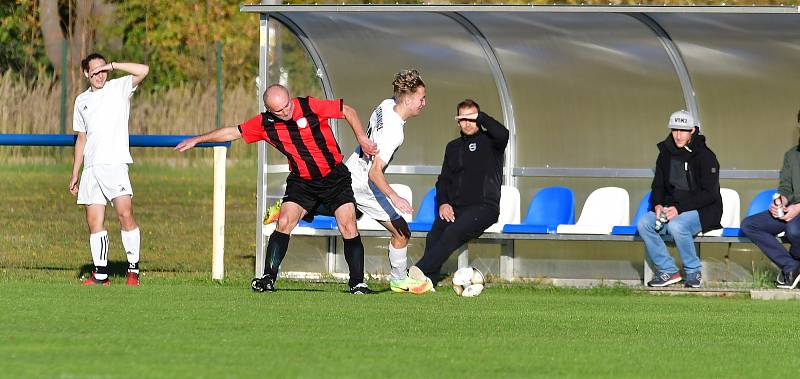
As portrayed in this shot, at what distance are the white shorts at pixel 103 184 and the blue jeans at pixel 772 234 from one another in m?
4.52

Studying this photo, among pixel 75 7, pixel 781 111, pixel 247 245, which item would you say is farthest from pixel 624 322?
pixel 75 7

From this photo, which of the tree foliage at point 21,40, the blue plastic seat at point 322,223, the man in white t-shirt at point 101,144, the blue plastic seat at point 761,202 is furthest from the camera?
the tree foliage at point 21,40

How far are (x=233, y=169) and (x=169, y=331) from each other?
1262 centimetres

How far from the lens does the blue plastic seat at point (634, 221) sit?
12.6 m

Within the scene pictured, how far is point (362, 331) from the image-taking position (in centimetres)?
867

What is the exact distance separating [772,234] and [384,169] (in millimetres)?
3106

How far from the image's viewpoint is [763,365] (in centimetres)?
766

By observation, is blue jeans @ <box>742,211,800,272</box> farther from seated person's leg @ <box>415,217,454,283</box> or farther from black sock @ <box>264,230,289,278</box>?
black sock @ <box>264,230,289,278</box>

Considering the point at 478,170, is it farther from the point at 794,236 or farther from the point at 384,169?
the point at 794,236

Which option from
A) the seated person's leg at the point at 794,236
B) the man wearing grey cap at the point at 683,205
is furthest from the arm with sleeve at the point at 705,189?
the seated person's leg at the point at 794,236

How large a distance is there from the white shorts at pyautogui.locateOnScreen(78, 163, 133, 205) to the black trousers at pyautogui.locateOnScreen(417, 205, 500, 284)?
2.17 meters

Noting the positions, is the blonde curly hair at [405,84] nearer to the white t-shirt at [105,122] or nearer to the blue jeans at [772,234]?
the white t-shirt at [105,122]

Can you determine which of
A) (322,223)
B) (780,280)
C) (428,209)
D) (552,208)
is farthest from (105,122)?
(780,280)

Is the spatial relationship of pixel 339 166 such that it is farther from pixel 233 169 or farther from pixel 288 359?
pixel 233 169
